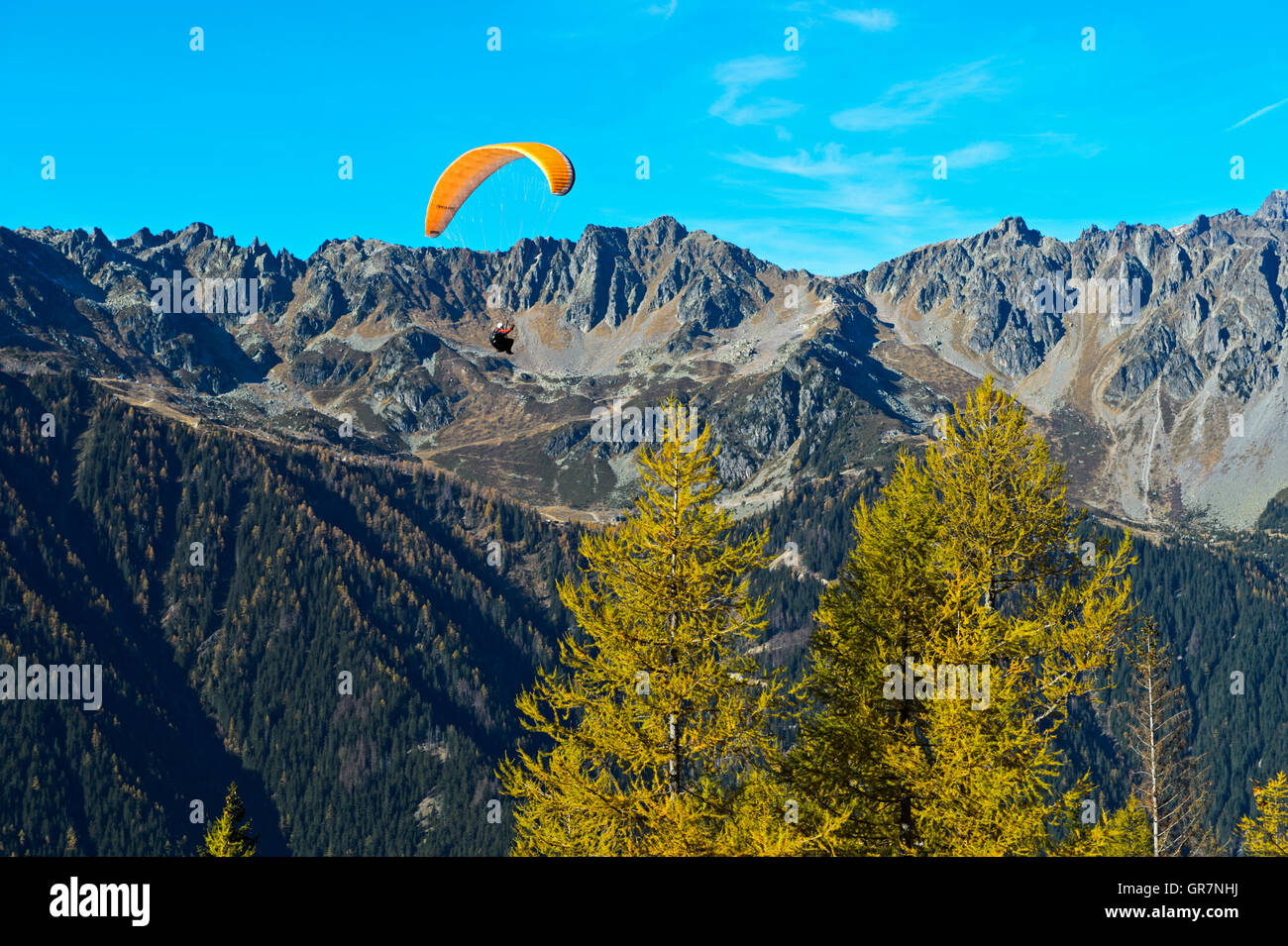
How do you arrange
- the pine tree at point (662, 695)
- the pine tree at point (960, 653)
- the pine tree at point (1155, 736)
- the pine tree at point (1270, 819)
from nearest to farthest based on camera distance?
the pine tree at point (960, 653) < the pine tree at point (662, 695) < the pine tree at point (1270, 819) < the pine tree at point (1155, 736)

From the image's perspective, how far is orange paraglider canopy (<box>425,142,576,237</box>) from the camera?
1993 inches

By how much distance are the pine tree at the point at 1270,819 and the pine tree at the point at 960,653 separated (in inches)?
355

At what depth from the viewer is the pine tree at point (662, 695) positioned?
21.4m

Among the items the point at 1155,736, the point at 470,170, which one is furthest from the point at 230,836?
the point at 1155,736

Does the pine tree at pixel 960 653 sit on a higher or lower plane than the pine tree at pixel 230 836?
higher

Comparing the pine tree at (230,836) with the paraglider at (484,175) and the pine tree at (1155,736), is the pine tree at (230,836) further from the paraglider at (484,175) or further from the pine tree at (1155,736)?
the pine tree at (1155,736)

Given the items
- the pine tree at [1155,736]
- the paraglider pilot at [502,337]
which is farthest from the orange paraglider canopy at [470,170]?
the pine tree at [1155,736]

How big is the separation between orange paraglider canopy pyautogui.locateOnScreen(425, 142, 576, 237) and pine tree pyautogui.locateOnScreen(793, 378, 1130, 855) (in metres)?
31.4

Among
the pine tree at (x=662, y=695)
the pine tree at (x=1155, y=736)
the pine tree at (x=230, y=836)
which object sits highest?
the pine tree at (x=662, y=695)

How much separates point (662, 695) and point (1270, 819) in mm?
18638

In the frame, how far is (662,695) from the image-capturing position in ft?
71.6

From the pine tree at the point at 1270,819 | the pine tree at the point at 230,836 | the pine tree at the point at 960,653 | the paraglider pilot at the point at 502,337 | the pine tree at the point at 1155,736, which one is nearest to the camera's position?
the pine tree at the point at 960,653
